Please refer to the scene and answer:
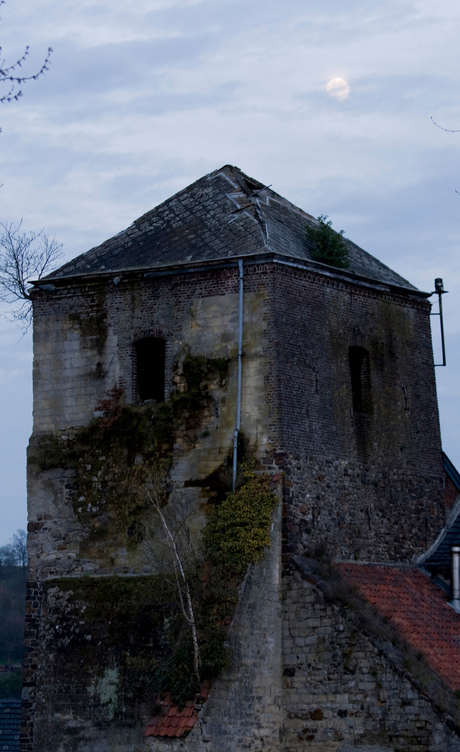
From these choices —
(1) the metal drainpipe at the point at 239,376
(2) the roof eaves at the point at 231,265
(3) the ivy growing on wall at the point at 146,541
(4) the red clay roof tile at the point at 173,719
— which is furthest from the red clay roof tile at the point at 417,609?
(2) the roof eaves at the point at 231,265

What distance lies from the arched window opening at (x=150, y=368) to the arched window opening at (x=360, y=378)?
11.6 feet

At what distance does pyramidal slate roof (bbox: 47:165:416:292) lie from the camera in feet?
76.0

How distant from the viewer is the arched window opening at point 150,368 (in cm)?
2350

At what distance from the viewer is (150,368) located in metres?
23.8

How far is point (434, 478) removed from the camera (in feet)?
82.1

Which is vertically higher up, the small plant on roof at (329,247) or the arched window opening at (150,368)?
the small plant on roof at (329,247)

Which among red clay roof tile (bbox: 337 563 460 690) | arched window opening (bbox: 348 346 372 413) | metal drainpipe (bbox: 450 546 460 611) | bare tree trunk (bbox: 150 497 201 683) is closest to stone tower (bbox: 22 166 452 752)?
arched window opening (bbox: 348 346 372 413)

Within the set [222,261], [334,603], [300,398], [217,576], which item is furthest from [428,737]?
[222,261]

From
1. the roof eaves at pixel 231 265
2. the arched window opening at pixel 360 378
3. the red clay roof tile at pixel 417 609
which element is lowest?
the red clay roof tile at pixel 417 609

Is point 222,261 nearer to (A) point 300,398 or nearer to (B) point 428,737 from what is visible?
(A) point 300,398

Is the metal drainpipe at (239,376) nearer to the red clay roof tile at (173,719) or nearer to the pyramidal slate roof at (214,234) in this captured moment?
the pyramidal slate roof at (214,234)

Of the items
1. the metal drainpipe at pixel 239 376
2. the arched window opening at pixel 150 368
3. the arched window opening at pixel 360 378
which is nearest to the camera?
the metal drainpipe at pixel 239 376

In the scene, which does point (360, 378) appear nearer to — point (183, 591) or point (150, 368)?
point (150, 368)

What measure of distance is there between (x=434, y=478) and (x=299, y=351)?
14.5ft
